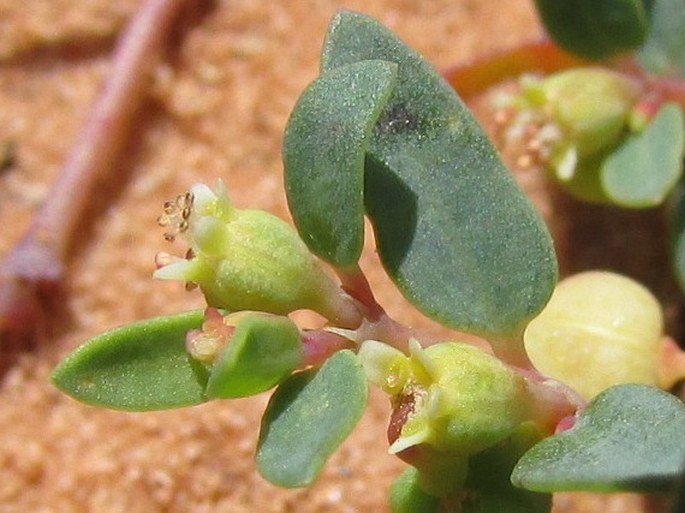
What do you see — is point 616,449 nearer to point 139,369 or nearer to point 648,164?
point 139,369

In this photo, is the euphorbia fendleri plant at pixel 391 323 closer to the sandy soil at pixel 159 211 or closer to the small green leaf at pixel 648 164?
the small green leaf at pixel 648 164

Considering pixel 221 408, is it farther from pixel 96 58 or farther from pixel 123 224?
pixel 96 58

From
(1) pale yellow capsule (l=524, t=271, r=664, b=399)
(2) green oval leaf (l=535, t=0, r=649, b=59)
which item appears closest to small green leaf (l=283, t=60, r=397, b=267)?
(1) pale yellow capsule (l=524, t=271, r=664, b=399)

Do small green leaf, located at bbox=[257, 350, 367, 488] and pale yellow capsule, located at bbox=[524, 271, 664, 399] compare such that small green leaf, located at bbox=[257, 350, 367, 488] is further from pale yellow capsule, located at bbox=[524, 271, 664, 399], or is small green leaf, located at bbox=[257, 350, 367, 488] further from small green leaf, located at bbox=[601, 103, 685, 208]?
small green leaf, located at bbox=[601, 103, 685, 208]

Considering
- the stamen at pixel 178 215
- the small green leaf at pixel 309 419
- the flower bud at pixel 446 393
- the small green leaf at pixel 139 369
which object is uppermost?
the stamen at pixel 178 215

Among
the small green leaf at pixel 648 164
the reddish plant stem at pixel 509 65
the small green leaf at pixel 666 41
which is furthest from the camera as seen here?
the reddish plant stem at pixel 509 65

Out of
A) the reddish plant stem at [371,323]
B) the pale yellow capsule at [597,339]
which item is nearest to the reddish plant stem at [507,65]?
the pale yellow capsule at [597,339]

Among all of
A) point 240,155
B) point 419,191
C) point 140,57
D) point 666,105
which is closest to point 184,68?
point 140,57

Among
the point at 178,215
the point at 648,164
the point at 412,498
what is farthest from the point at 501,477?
the point at 648,164
